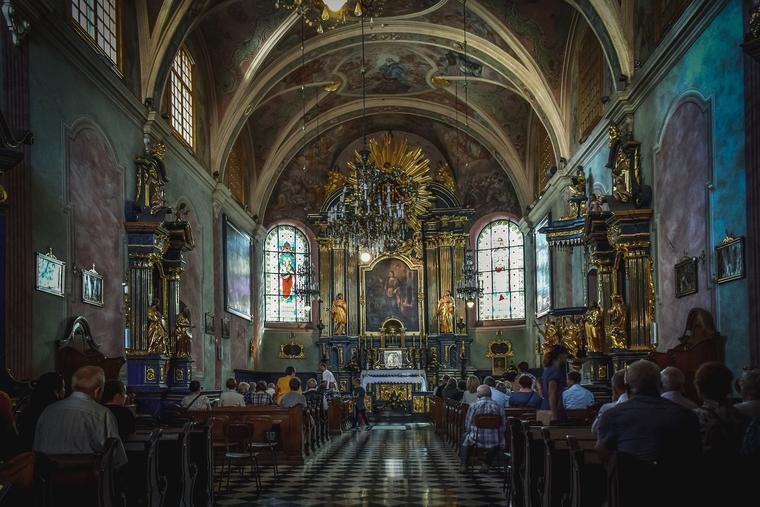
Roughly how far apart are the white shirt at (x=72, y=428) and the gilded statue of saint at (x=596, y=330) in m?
12.3

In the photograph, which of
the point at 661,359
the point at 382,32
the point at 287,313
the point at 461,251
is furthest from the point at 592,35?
the point at 287,313

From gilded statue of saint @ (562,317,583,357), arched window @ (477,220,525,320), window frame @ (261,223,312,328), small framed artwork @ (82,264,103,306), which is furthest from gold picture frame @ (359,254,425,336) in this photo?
small framed artwork @ (82,264,103,306)

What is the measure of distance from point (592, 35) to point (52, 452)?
16.3 m

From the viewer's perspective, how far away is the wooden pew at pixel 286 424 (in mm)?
13609

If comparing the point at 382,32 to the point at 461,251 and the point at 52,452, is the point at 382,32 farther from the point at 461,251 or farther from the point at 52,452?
the point at 52,452

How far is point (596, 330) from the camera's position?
17.0 m

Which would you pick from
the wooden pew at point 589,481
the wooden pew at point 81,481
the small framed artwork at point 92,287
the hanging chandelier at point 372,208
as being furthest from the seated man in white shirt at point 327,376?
the wooden pew at point 81,481

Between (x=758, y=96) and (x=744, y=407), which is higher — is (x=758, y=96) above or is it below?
above

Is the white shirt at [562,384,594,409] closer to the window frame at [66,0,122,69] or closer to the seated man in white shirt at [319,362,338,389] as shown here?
the window frame at [66,0,122,69]

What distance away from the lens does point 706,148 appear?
12461 mm

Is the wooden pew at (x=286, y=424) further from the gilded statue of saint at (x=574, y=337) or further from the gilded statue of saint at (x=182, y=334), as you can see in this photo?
the gilded statue of saint at (x=574, y=337)

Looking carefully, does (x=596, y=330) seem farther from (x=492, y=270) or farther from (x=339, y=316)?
(x=339, y=316)

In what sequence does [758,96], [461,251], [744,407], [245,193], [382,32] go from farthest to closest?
[461,251]
[245,193]
[382,32]
[758,96]
[744,407]

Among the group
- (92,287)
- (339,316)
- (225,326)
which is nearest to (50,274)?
(92,287)
